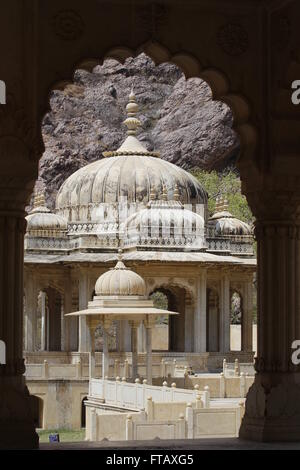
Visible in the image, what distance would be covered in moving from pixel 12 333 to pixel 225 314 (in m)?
26.6

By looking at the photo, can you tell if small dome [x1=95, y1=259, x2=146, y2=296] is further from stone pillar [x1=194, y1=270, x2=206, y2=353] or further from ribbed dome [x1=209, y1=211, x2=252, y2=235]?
ribbed dome [x1=209, y1=211, x2=252, y2=235]

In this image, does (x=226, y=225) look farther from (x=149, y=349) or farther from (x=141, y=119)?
(x=141, y=119)

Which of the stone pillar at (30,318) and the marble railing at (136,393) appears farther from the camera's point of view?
the stone pillar at (30,318)

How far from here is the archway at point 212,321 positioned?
3528 centimetres

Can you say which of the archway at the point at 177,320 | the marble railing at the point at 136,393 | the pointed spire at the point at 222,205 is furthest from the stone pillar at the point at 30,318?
the marble railing at the point at 136,393

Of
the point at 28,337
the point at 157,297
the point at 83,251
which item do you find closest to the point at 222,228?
the point at 83,251

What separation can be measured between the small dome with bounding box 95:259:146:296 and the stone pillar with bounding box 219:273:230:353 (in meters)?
6.69

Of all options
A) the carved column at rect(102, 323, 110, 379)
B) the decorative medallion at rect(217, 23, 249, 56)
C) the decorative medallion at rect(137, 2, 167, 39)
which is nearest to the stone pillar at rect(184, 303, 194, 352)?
the carved column at rect(102, 323, 110, 379)

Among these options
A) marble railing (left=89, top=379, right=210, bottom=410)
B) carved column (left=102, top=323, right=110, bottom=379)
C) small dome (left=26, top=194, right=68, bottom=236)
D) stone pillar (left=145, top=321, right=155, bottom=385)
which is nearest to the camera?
marble railing (left=89, top=379, right=210, bottom=410)

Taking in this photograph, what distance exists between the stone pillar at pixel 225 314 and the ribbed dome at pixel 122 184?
11.3 ft

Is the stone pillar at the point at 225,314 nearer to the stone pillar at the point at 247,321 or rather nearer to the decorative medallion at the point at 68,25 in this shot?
the stone pillar at the point at 247,321

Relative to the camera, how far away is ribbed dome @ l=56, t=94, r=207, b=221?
121ft

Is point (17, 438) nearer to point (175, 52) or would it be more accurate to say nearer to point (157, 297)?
point (175, 52)
